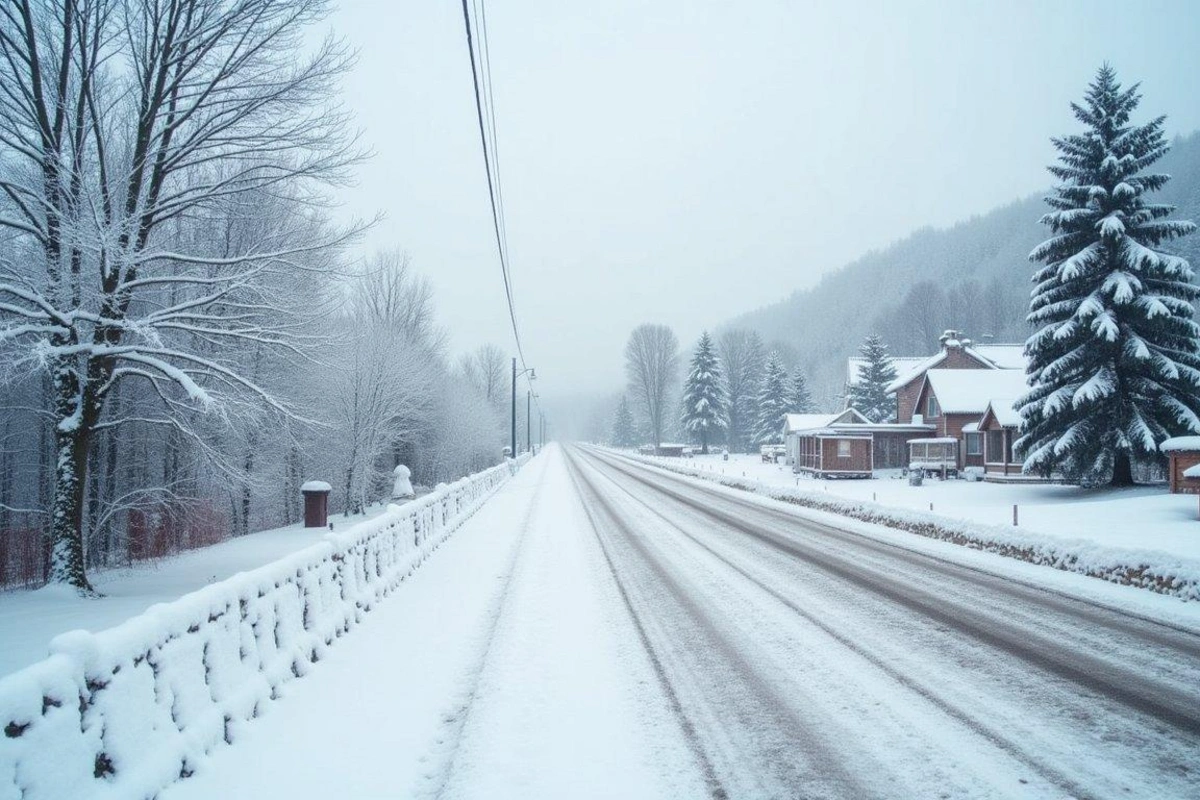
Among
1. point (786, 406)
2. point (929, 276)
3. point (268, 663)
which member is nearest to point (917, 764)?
point (268, 663)

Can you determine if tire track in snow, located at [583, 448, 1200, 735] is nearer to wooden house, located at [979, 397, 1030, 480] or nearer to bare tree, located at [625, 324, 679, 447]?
wooden house, located at [979, 397, 1030, 480]

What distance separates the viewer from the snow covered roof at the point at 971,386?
1390 inches

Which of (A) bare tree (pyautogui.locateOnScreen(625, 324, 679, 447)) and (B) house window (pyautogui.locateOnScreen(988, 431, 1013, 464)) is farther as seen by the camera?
(A) bare tree (pyautogui.locateOnScreen(625, 324, 679, 447))

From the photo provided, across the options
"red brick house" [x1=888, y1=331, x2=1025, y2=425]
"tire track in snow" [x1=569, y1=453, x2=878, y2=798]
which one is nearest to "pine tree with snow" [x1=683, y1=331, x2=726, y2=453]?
"red brick house" [x1=888, y1=331, x2=1025, y2=425]

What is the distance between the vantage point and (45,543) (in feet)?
50.2

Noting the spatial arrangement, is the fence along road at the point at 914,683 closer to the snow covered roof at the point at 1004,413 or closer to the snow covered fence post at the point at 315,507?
the snow covered fence post at the point at 315,507

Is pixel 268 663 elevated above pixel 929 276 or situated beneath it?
situated beneath

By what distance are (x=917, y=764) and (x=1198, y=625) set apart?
5383 millimetres

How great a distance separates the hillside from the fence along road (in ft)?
254

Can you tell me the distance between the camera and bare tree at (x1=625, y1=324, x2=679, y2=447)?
8450 centimetres

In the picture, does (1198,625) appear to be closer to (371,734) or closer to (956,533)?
(956,533)

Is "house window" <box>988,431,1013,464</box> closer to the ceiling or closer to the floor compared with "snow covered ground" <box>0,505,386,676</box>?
closer to the ceiling

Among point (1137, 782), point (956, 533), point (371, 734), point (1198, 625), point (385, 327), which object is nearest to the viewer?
point (1137, 782)

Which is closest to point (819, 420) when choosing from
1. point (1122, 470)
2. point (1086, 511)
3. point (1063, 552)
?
point (1122, 470)
